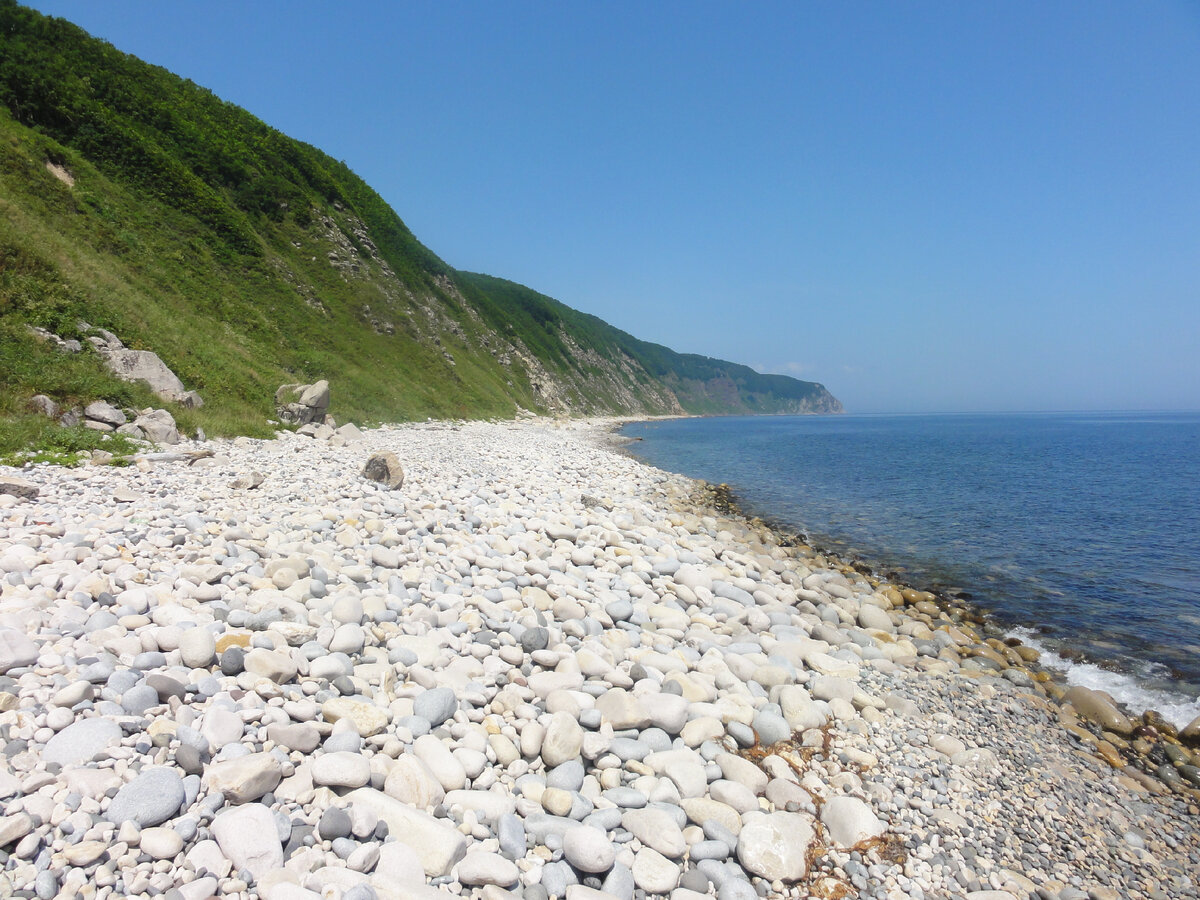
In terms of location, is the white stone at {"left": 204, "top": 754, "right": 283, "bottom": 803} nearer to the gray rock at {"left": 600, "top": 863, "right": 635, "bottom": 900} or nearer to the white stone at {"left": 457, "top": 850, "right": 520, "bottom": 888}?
the white stone at {"left": 457, "top": 850, "right": 520, "bottom": 888}

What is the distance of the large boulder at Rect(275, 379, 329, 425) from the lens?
19781mm

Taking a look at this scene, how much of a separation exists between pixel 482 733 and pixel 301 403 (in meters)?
18.3

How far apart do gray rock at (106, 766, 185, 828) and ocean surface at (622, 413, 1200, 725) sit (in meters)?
11.9

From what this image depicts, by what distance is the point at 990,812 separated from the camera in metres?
5.51

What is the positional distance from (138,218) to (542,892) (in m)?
34.7

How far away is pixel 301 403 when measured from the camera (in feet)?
65.9

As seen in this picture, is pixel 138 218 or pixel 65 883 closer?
pixel 65 883

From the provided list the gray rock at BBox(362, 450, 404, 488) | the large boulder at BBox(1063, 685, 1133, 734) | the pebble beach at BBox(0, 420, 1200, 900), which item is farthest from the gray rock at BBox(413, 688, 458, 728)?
the large boulder at BBox(1063, 685, 1133, 734)

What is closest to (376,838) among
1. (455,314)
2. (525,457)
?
(525,457)

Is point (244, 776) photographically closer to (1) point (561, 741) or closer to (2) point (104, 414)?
(1) point (561, 741)

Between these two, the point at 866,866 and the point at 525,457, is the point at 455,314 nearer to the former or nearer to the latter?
the point at 525,457

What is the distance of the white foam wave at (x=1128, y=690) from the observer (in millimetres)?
8391

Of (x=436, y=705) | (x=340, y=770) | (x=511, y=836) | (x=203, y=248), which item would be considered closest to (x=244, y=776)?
(x=340, y=770)

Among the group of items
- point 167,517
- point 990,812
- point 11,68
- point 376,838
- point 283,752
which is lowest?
point 990,812
